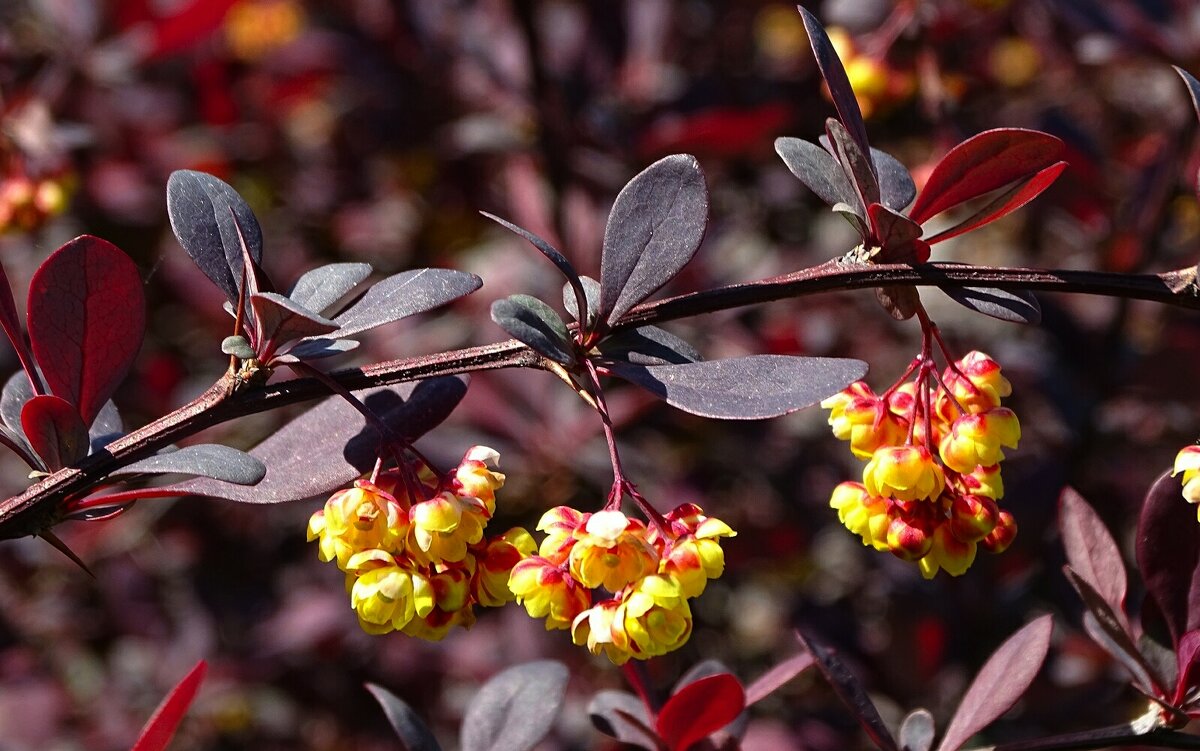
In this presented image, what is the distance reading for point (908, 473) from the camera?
0.91 meters

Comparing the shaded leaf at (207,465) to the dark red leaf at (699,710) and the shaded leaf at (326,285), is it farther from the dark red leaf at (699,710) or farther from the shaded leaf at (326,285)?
the dark red leaf at (699,710)

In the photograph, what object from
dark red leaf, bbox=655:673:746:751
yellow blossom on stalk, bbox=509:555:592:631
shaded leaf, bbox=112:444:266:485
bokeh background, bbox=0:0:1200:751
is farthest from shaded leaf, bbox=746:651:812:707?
bokeh background, bbox=0:0:1200:751

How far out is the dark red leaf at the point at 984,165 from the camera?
85 cm

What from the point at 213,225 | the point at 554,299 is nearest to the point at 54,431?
the point at 213,225

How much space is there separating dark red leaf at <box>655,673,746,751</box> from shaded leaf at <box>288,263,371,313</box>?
1.40 feet

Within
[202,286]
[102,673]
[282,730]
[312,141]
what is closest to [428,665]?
[282,730]

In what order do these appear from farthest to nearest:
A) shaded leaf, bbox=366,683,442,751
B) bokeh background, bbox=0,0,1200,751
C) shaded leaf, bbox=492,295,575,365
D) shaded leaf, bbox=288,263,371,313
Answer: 1. bokeh background, bbox=0,0,1200,751
2. shaded leaf, bbox=366,683,442,751
3. shaded leaf, bbox=288,263,371,313
4. shaded leaf, bbox=492,295,575,365

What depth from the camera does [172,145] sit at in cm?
270

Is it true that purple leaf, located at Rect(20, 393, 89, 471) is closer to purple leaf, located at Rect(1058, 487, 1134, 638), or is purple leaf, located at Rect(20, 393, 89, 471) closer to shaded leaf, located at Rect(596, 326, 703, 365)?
shaded leaf, located at Rect(596, 326, 703, 365)

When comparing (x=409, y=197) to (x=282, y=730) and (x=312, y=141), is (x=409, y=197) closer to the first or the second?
(x=312, y=141)

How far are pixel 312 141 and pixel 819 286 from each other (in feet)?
8.43

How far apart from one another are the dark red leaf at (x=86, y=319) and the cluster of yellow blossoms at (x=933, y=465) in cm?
58

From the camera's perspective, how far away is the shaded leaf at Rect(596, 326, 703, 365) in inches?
35.5

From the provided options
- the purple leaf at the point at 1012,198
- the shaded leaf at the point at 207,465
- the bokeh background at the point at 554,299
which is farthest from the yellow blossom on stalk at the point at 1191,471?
the bokeh background at the point at 554,299
